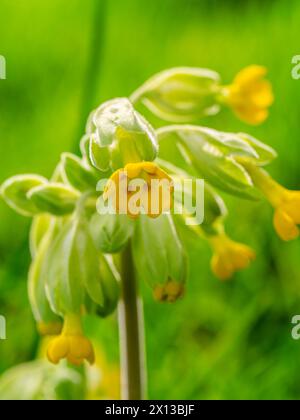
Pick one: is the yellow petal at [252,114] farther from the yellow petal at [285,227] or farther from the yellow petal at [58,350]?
the yellow petal at [58,350]

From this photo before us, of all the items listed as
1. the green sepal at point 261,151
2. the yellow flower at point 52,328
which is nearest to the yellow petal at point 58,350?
the yellow flower at point 52,328

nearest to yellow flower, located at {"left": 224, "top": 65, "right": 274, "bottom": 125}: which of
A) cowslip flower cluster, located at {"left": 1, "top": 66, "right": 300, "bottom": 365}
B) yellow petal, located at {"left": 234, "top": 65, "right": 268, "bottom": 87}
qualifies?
yellow petal, located at {"left": 234, "top": 65, "right": 268, "bottom": 87}

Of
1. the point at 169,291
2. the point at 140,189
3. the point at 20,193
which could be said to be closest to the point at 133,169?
the point at 140,189

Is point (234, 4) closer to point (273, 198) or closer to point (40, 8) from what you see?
point (40, 8)

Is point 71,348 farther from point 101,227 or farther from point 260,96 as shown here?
point 260,96
